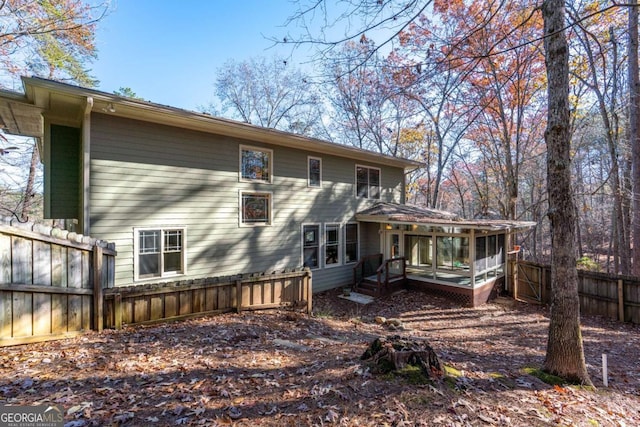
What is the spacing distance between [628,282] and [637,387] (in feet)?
19.3

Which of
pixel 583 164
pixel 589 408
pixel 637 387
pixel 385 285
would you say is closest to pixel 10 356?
pixel 589 408

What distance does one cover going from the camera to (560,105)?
404 cm

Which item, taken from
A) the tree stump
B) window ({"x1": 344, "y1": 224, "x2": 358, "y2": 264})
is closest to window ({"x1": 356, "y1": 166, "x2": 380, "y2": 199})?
window ({"x1": 344, "y1": 224, "x2": 358, "y2": 264})

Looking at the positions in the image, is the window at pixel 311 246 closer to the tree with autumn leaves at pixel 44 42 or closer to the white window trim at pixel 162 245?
the white window trim at pixel 162 245

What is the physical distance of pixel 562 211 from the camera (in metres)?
4.02

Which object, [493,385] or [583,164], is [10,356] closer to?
[493,385]

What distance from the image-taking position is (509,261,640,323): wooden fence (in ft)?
27.8

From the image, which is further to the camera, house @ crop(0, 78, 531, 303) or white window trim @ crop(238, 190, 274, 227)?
white window trim @ crop(238, 190, 274, 227)

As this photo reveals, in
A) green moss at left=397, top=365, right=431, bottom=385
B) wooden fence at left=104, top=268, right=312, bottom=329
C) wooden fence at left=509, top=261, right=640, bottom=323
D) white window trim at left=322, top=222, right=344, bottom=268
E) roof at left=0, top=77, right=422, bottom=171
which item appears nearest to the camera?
green moss at left=397, top=365, right=431, bottom=385

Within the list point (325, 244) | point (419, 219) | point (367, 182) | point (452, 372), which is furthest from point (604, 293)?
point (452, 372)

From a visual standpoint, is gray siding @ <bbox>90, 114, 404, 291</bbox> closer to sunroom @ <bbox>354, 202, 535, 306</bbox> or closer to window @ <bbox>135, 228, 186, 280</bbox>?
window @ <bbox>135, 228, 186, 280</bbox>

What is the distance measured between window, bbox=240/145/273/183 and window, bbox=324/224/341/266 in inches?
125

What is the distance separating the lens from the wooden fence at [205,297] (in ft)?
16.9

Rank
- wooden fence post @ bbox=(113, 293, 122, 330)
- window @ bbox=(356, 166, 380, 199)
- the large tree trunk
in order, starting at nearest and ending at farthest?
1. the large tree trunk
2. wooden fence post @ bbox=(113, 293, 122, 330)
3. window @ bbox=(356, 166, 380, 199)
